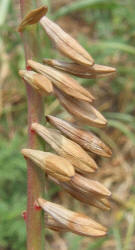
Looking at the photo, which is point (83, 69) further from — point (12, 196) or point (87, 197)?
point (12, 196)

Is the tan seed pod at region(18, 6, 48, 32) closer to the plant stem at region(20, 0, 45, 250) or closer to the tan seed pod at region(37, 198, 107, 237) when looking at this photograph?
the plant stem at region(20, 0, 45, 250)

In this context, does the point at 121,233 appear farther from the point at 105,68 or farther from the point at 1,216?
the point at 105,68

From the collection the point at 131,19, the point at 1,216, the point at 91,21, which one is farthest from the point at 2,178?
the point at 91,21

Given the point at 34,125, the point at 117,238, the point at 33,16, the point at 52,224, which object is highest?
the point at 33,16

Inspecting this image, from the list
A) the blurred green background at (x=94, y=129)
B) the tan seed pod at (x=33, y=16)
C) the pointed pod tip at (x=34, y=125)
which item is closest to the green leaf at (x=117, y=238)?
the blurred green background at (x=94, y=129)

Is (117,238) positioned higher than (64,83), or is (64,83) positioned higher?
(64,83)

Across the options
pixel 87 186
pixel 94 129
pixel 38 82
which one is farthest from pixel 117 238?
pixel 38 82
